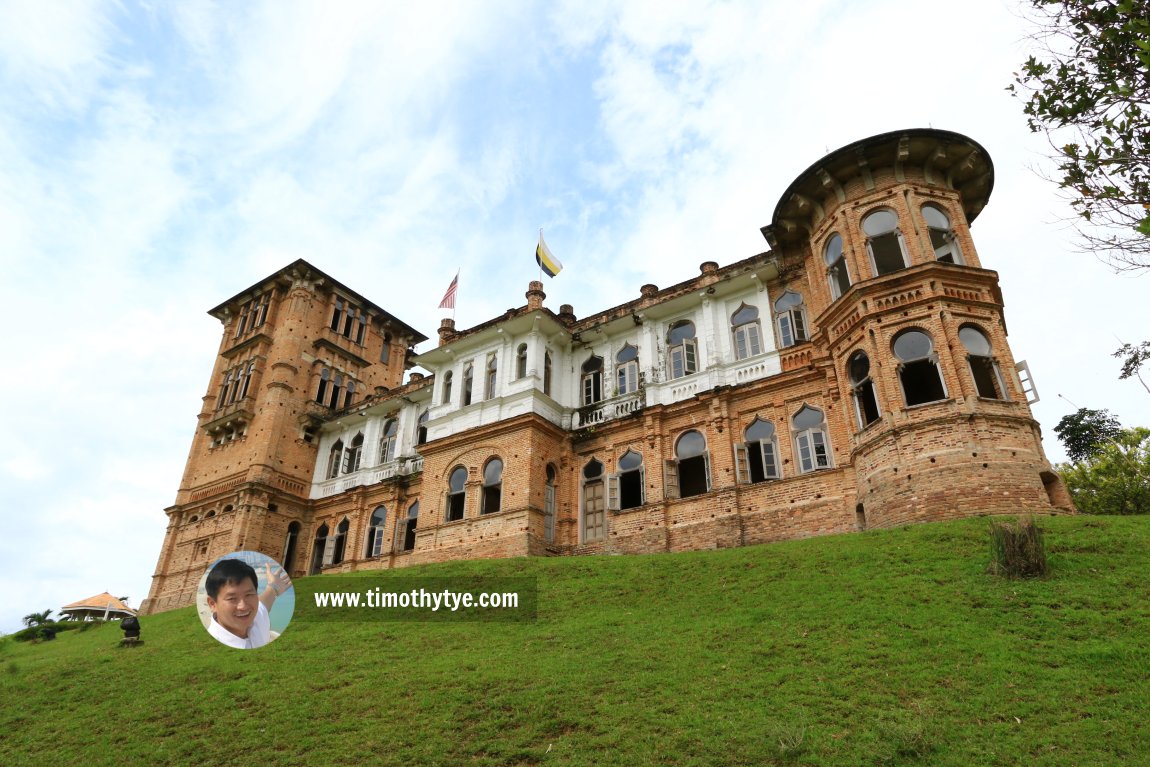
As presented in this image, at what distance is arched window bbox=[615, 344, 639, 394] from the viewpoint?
23.6m

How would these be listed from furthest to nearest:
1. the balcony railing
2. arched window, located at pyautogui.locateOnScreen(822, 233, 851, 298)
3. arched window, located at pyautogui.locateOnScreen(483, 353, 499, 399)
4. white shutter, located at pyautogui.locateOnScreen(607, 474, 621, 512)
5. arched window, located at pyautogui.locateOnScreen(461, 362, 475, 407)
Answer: arched window, located at pyautogui.locateOnScreen(461, 362, 475, 407) < arched window, located at pyautogui.locateOnScreen(483, 353, 499, 399) < the balcony railing < white shutter, located at pyautogui.locateOnScreen(607, 474, 621, 512) < arched window, located at pyautogui.locateOnScreen(822, 233, 851, 298)

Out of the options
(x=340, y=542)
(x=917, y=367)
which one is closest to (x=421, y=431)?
(x=340, y=542)

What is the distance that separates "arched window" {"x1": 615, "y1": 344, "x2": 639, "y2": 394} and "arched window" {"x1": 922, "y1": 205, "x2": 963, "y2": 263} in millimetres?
9391

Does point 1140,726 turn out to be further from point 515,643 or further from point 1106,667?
point 515,643

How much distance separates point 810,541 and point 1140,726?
874 centimetres

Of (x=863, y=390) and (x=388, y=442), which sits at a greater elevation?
(x=388, y=442)

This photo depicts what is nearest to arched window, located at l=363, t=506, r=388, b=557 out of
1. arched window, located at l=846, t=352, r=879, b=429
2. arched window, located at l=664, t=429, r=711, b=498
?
arched window, located at l=664, t=429, r=711, b=498

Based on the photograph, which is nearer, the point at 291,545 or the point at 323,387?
the point at 291,545

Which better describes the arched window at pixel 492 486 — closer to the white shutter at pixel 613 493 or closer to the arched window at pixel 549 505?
the arched window at pixel 549 505

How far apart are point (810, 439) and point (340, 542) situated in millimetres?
20471

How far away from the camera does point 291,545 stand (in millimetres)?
30828

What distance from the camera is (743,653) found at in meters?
9.57

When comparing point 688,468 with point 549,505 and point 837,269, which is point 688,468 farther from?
point 837,269

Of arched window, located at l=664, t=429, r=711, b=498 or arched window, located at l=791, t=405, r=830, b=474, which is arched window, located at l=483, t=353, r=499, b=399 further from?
arched window, located at l=791, t=405, r=830, b=474
